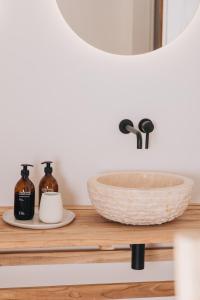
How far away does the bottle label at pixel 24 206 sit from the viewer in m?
1.81

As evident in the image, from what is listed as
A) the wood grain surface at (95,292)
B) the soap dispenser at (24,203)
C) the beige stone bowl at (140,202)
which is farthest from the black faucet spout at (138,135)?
the wood grain surface at (95,292)

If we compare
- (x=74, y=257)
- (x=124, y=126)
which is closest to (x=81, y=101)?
(x=124, y=126)

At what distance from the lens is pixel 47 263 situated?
2.07 meters

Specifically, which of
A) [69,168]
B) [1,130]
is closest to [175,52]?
[69,168]

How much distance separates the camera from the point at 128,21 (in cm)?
209

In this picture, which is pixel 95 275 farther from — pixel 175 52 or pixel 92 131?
pixel 175 52

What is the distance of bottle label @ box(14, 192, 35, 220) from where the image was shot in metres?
1.81

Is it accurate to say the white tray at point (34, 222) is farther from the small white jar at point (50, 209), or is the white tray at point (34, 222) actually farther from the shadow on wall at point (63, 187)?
the shadow on wall at point (63, 187)

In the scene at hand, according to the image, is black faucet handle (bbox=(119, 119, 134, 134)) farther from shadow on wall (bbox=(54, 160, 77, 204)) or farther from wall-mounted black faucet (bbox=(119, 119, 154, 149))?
shadow on wall (bbox=(54, 160, 77, 204))

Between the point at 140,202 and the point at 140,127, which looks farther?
the point at 140,127

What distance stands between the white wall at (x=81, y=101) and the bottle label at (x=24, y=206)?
0.22 meters

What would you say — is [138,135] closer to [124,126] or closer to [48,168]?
[124,126]

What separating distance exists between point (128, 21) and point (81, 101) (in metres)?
0.38

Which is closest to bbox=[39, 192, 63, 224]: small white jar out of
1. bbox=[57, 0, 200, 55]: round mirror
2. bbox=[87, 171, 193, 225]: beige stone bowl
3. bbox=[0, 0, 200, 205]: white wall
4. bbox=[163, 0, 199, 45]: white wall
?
bbox=[87, 171, 193, 225]: beige stone bowl
